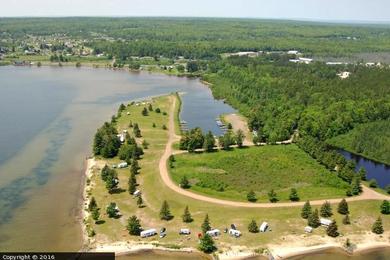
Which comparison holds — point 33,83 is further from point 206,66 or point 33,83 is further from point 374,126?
point 374,126

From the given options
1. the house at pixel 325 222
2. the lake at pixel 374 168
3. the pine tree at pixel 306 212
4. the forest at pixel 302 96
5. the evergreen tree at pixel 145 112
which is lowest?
the lake at pixel 374 168

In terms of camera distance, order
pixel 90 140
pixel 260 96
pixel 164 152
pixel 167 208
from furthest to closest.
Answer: pixel 260 96, pixel 90 140, pixel 164 152, pixel 167 208

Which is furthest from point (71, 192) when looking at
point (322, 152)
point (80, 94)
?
point (80, 94)

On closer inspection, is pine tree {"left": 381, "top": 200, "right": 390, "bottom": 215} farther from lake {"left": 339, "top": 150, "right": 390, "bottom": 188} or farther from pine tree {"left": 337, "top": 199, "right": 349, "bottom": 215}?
lake {"left": 339, "top": 150, "right": 390, "bottom": 188}

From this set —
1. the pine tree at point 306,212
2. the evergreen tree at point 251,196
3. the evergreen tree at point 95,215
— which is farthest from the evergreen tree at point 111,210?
the pine tree at point 306,212

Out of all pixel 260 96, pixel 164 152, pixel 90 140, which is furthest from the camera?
pixel 260 96

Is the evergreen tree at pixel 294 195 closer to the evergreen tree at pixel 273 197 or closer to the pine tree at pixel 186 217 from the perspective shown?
the evergreen tree at pixel 273 197

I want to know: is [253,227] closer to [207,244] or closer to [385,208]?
[207,244]

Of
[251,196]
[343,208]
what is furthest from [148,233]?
[343,208]
